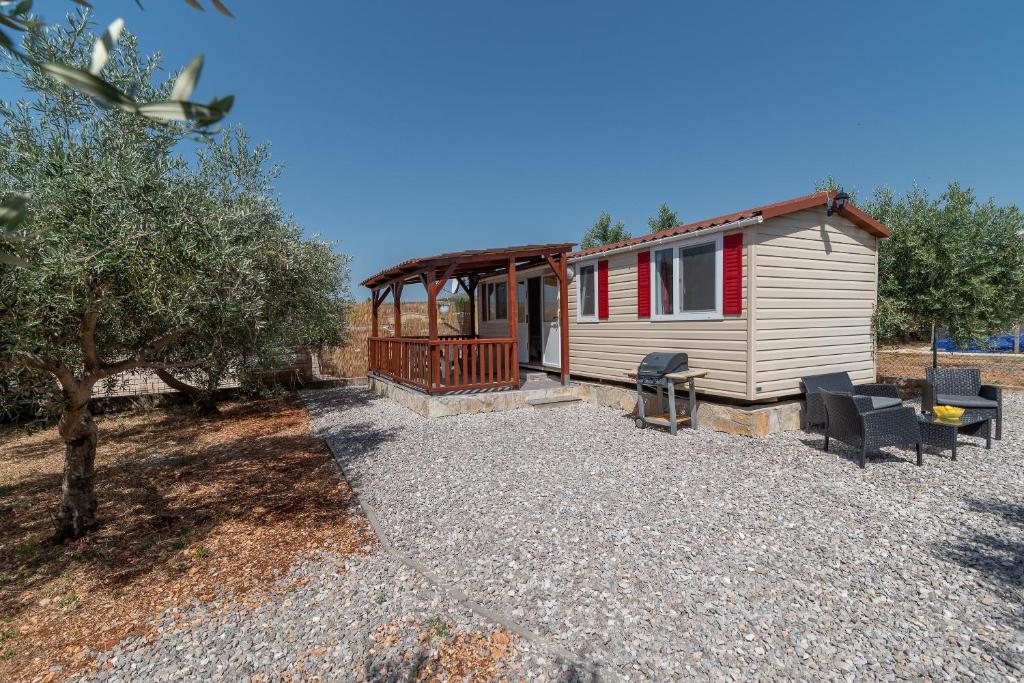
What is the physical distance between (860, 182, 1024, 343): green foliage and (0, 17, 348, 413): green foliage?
927cm

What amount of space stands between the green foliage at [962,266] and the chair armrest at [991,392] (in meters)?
2.02

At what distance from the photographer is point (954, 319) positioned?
27.1 ft

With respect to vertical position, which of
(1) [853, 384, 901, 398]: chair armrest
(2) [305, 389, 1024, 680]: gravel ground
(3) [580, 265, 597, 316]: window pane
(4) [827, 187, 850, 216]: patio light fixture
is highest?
(4) [827, 187, 850, 216]: patio light fixture

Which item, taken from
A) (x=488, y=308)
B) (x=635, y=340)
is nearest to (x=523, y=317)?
(x=488, y=308)

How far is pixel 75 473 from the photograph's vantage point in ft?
12.7

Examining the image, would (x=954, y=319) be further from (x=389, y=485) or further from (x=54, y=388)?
(x=54, y=388)

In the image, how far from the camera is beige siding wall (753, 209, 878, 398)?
20.5 feet

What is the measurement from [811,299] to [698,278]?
161cm

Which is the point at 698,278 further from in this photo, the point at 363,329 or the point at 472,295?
the point at 363,329

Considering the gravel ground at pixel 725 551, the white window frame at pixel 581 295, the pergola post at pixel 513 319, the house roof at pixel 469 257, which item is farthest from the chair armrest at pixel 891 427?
the house roof at pixel 469 257

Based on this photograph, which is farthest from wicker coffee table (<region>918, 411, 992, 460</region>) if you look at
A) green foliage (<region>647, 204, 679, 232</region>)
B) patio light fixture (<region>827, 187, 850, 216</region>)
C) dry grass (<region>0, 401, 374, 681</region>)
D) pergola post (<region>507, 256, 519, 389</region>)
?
green foliage (<region>647, 204, 679, 232</region>)

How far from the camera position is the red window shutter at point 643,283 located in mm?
7531

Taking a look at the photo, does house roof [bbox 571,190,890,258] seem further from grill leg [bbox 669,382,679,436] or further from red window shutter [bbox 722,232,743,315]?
grill leg [bbox 669,382,679,436]

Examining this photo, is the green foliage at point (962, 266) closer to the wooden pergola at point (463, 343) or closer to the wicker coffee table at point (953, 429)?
the wicker coffee table at point (953, 429)
